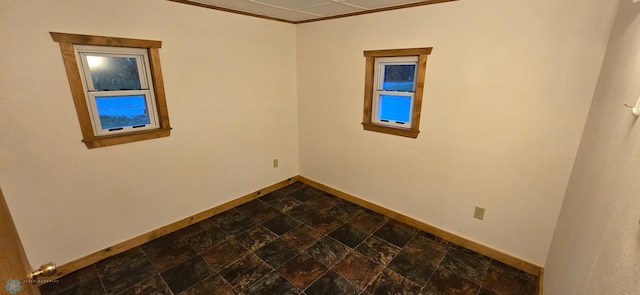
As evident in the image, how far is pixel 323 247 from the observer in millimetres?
2551

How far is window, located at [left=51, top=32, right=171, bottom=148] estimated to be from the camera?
6.56ft

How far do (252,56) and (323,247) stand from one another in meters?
2.25

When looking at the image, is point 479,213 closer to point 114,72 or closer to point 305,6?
point 305,6

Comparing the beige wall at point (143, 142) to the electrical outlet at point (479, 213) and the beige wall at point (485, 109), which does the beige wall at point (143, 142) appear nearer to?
the beige wall at point (485, 109)

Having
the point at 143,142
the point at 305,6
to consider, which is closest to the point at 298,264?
the point at 143,142

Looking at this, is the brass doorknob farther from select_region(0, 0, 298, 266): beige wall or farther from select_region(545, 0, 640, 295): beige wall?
select_region(545, 0, 640, 295): beige wall

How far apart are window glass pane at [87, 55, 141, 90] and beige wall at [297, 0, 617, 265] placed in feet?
6.48

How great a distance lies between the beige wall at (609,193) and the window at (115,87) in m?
2.99

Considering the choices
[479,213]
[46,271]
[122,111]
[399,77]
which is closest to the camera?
[46,271]

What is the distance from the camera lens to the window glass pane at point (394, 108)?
9.12ft

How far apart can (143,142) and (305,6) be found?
2000 millimetres

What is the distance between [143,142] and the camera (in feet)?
7.90

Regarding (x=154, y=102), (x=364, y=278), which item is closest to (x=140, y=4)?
(x=154, y=102)

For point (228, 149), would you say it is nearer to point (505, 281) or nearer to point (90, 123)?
point (90, 123)
